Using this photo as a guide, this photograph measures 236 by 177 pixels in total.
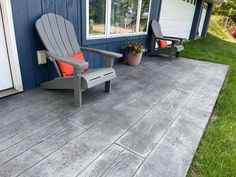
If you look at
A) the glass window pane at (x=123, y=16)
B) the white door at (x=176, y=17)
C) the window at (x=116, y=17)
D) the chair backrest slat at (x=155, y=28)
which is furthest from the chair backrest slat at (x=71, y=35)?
the white door at (x=176, y=17)

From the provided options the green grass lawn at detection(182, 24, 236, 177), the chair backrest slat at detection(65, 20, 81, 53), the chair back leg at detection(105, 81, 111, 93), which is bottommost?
the green grass lawn at detection(182, 24, 236, 177)

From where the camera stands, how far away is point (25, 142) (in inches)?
61.3

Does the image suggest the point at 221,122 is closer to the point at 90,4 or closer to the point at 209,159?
the point at 209,159

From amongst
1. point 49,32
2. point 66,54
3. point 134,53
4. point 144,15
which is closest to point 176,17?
point 144,15

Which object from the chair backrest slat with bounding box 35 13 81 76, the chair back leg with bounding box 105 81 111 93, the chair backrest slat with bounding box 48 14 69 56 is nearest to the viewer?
the chair backrest slat with bounding box 35 13 81 76

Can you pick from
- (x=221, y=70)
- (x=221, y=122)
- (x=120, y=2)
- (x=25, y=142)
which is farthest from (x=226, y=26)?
(x=25, y=142)

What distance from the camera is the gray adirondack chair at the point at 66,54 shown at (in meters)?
2.04

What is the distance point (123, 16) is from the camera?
4.01m

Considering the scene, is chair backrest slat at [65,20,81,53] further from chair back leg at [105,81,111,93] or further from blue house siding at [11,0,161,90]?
chair back leg at [105,81,111,93]

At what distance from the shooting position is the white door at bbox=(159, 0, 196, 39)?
5814mm

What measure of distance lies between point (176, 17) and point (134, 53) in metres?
4.08

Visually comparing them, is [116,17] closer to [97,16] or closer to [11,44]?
[97,16]

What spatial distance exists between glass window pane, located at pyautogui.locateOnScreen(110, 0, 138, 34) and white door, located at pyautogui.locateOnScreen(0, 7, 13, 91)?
6.66 feet

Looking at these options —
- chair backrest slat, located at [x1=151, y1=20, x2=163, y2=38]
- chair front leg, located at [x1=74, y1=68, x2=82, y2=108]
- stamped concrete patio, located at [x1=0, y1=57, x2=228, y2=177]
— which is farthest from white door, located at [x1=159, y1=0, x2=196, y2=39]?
chair front leg, located at [x1=74, y1=68, x2=82, y2=108]
